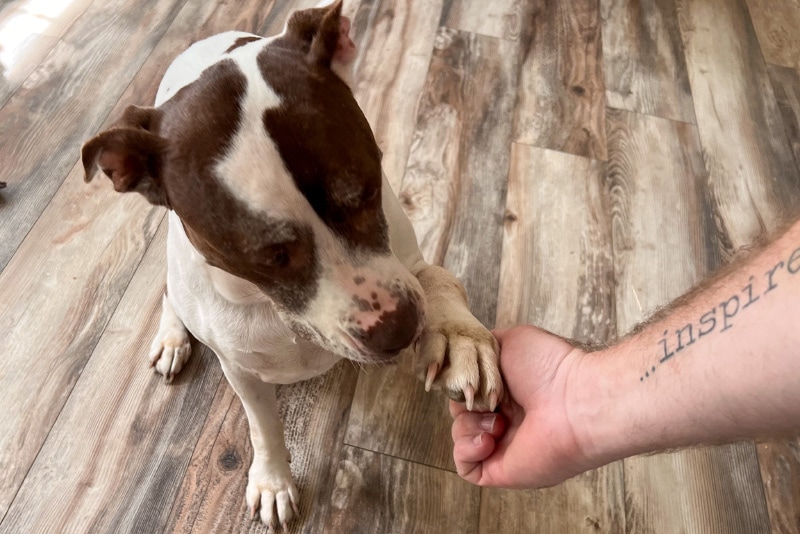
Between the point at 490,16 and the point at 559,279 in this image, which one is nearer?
the point at 559,279

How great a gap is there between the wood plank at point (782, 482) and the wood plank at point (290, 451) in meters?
1.08

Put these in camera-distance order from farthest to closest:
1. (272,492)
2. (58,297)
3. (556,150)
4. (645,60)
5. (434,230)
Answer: (645,60) < (556,150) < (434,230) < (58,297) < (272,492)

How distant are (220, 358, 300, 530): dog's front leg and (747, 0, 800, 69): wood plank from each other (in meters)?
2.49

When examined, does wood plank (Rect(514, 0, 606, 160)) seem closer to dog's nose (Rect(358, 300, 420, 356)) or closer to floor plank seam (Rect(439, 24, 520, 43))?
floor plank seam (Rect(439, 24, 520, 43))

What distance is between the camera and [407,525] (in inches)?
60.2

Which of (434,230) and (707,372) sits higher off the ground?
(707,372)

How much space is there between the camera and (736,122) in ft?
7.81

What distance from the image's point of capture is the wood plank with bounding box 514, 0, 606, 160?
2.32 meters

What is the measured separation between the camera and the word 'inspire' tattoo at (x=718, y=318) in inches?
31.5

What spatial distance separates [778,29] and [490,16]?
127cm

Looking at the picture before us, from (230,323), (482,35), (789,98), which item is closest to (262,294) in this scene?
(230,323)

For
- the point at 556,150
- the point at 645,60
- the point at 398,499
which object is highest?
the point at 645,60

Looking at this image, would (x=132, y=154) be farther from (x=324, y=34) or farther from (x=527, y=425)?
(x=527, y=425)

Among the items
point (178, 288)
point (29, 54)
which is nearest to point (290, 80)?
point (178, 288)
